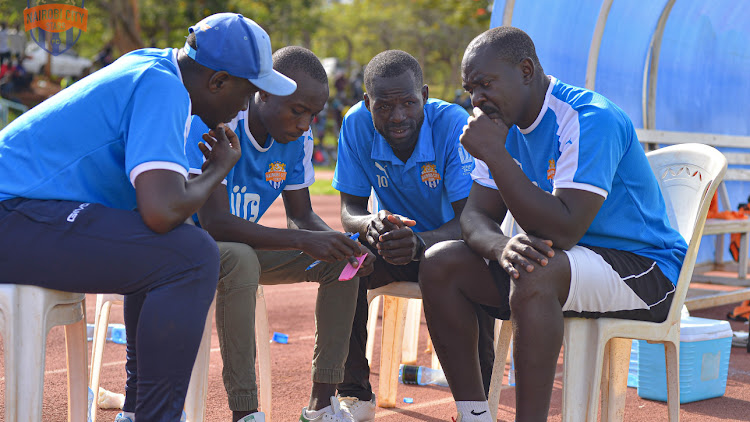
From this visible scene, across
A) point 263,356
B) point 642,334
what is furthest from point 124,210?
point 642,334

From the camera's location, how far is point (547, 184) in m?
3.31

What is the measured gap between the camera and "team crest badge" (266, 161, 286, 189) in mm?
3775

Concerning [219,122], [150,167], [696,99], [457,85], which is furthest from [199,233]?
[457,85]

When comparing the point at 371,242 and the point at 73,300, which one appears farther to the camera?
the point at 371,242

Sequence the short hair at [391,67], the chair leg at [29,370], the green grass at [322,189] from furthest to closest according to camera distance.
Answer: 1. the green grass at [322,189]
2. the short hair at [391,67]
3. the chair leg at [29,370]

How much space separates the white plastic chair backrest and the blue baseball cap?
1.79 m

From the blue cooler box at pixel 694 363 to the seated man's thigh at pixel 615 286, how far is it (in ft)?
3.69

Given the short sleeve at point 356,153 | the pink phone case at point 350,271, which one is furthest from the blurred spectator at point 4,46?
the pink phone case at point 350,271

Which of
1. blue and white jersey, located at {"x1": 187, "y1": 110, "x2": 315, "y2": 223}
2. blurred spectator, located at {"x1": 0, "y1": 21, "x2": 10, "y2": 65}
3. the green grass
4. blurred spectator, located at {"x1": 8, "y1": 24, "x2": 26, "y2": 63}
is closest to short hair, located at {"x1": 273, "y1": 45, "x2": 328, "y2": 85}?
blue and white jersey, located at {"x1": 187, "y1": 110, "x2": 315, "y2": 223}

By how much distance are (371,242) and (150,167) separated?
4.85 ft

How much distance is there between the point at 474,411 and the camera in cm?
318

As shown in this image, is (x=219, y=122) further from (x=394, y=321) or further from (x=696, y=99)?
(x=696, y=99)

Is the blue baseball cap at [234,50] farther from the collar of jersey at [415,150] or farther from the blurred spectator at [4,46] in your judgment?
the blurred spectator at [4,46]

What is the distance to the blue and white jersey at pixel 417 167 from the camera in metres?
3.96
